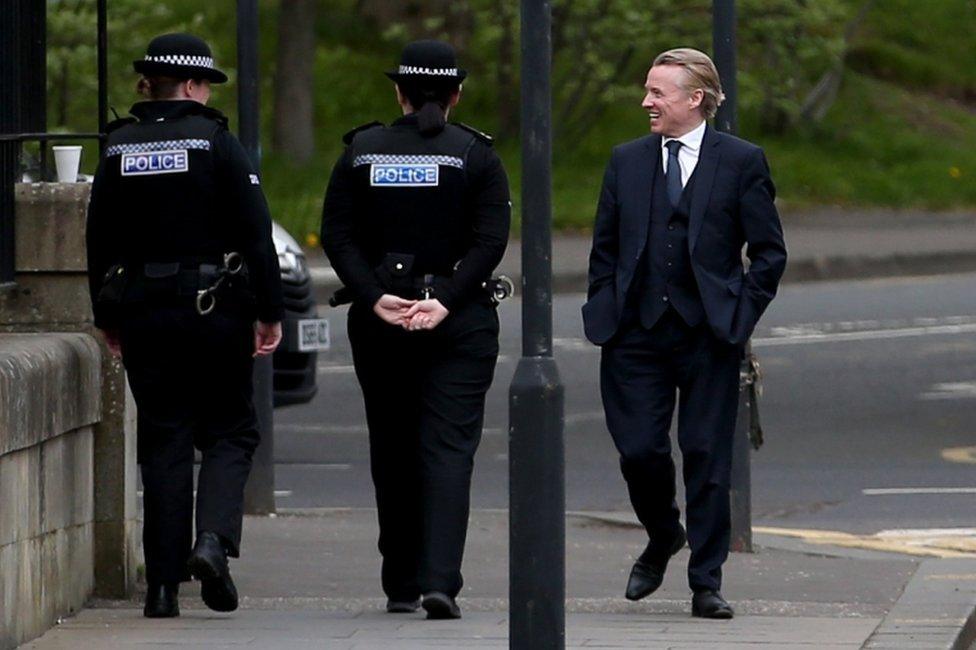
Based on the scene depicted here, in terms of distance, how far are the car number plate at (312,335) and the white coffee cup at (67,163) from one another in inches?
161

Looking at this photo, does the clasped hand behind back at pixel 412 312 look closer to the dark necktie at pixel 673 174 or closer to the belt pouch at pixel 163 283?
the belt pouch at pixel 163 283

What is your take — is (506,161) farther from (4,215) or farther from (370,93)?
(4,215)

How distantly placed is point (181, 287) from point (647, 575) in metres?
1.68

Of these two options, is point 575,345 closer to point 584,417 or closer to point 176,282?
point 584,417

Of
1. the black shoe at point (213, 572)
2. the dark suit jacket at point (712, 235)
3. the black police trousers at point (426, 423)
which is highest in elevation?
the dark suit jacket at point (712, 235)

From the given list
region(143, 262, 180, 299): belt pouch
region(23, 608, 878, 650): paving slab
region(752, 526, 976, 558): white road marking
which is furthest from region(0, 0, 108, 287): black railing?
region(752, 526, 976, 558): white road marking

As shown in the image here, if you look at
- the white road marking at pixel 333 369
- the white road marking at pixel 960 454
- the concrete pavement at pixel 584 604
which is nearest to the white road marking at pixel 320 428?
the white road marking at pixel 333 369

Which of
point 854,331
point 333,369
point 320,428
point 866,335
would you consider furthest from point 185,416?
point 854,331

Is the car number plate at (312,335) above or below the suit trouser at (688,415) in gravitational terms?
below

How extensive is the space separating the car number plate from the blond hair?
4.71 metres

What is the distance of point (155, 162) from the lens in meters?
7.20

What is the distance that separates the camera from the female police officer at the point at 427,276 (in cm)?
732

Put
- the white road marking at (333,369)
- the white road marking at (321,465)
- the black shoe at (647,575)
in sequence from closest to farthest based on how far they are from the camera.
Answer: the black shoe at (647,575) < the white road marking at (321,465) < the white road marking at (333,369)

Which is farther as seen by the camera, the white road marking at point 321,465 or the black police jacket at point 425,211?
the white road marking at point 321,465
